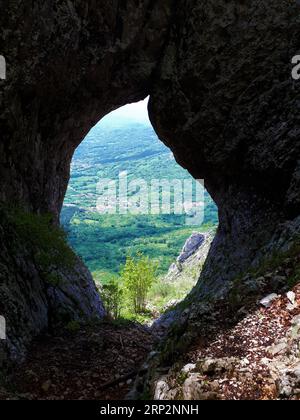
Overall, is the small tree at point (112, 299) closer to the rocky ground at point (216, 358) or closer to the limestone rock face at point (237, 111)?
the limestone rock face at point (237, 111)

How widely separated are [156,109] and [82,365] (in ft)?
50.4

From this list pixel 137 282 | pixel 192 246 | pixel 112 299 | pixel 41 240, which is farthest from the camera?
pixel 192 246

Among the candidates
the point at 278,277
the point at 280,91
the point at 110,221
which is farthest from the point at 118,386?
the point at 110,221

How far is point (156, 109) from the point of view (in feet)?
75.4

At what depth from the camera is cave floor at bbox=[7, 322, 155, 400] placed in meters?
10.5

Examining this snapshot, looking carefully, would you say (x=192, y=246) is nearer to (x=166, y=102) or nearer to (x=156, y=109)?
(x=156, y=109)

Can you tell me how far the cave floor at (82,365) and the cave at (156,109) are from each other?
43.4 inches

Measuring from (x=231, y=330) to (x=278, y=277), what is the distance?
197 centimetres

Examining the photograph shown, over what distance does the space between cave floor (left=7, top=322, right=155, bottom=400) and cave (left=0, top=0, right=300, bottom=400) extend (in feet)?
3.61

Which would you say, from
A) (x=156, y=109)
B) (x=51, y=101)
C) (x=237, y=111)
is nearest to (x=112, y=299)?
(x=156, y=109)

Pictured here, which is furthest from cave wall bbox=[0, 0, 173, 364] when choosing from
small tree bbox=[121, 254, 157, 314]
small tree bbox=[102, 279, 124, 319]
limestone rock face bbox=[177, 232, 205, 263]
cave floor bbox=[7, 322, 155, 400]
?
limestone rock face bbox=[177, 232, 205, 263]

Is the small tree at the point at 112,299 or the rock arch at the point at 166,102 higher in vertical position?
the rock arch at the point at 166,102

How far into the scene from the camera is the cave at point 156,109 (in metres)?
15.8

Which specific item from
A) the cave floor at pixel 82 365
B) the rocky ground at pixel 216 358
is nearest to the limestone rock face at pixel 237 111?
the cave floor at pixel 82 365
